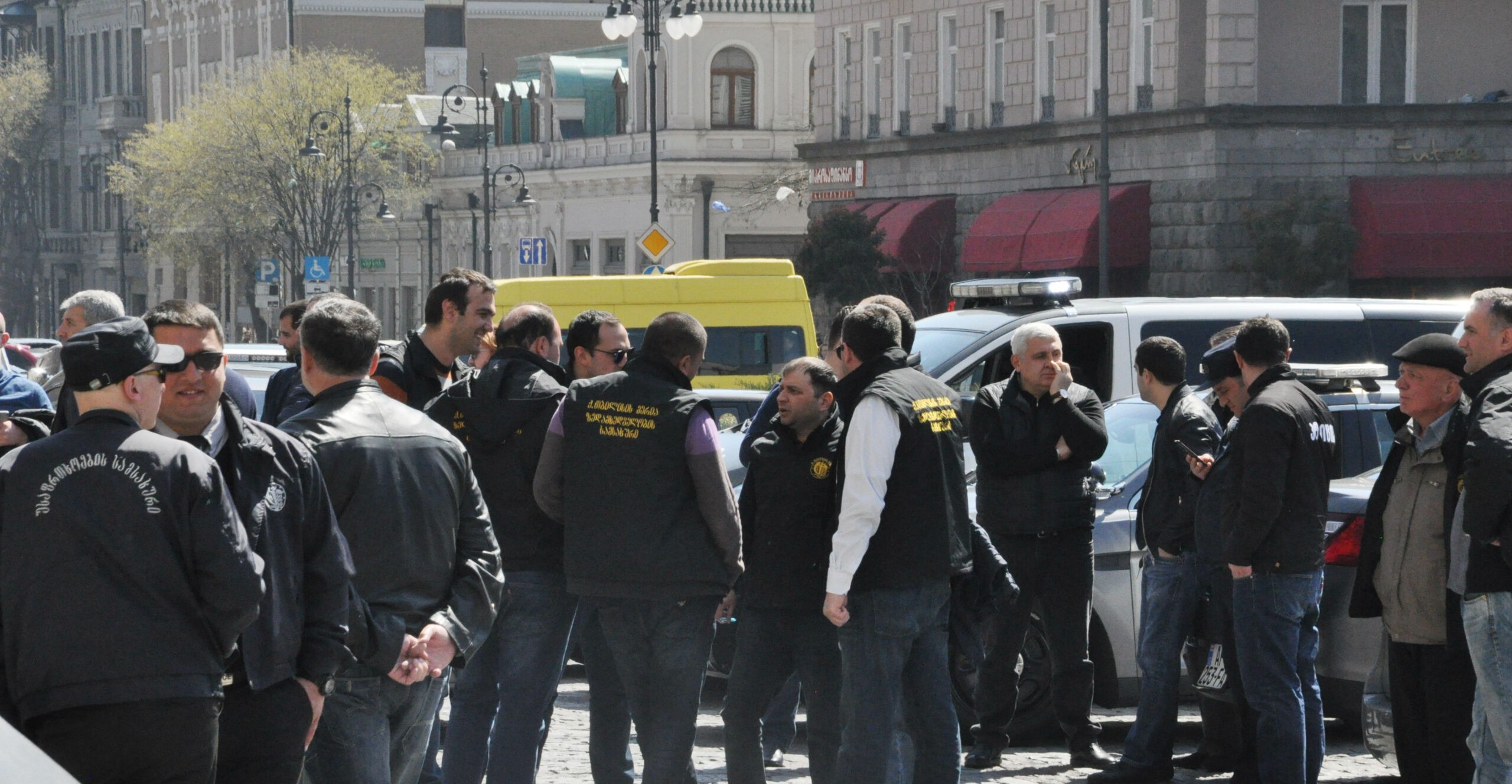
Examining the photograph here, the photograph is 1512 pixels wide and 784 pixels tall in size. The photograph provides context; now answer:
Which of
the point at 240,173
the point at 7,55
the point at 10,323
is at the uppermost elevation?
the point at 7,55

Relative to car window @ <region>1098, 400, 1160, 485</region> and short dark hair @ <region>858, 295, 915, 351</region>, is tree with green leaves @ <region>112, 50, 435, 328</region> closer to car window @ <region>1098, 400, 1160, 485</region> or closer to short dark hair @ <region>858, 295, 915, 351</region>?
car window @ <region>1098, 400, 1160, 485</region>

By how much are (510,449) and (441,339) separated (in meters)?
0.66

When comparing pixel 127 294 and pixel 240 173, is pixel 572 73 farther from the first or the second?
pixel 127 294

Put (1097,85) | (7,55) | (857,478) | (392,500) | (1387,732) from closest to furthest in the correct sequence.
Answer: (392,500), (857,478), (1387,732), (1097,85), (7,55)

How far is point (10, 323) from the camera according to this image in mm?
91562

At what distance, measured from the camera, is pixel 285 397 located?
25.5ft

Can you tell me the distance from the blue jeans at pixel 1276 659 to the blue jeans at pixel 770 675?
162cm

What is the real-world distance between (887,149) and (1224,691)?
33776 millimetres

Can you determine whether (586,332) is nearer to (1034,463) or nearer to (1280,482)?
(1034,463)

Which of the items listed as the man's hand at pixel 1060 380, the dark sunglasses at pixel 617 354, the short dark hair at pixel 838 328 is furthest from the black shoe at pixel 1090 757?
the dark sunglasses at pixel 617 354

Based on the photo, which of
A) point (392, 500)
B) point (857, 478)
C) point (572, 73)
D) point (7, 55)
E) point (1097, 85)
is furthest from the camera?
point (7, 55)

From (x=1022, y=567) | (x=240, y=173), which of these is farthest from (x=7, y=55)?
(x=1022, y=567)

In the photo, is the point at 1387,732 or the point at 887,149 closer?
the point at 1387,732

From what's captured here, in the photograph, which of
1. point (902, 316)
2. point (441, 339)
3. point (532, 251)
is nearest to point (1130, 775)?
point (902, 316)
